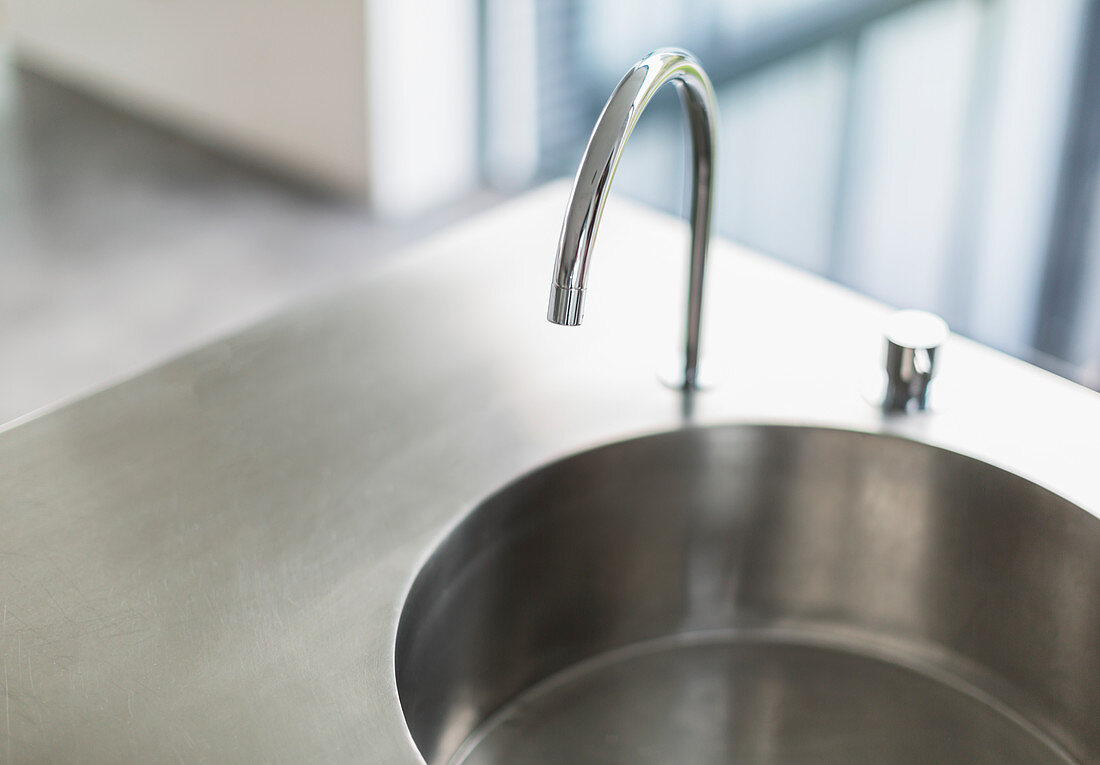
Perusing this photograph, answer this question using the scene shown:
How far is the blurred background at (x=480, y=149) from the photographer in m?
2.39

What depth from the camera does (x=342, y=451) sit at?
38.0 inches

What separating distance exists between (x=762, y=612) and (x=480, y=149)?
2.76 m

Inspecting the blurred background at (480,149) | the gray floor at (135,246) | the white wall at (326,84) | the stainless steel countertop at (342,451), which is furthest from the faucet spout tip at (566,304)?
the white wall at (326,84)

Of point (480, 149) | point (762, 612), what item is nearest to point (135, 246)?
point (480, 149)

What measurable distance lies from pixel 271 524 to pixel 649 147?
7.42 ft

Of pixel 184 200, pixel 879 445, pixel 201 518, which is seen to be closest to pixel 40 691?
pixel 201 518

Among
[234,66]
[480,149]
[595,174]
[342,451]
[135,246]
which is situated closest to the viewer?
[595,174]

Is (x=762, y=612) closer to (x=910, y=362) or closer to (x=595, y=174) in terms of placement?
(x=910, y=362)

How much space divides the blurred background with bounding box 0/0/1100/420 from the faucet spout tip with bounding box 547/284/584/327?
186 cm

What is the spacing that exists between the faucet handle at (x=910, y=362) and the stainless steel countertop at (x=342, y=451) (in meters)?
0.02

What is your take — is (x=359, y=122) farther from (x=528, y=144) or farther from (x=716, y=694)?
(x=716, y=694)

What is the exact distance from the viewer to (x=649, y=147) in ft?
9.76

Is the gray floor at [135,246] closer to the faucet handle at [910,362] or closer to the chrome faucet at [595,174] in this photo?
the faucet handle at [910,362]

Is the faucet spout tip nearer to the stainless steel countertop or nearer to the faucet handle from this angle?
the stainless steel countertop
